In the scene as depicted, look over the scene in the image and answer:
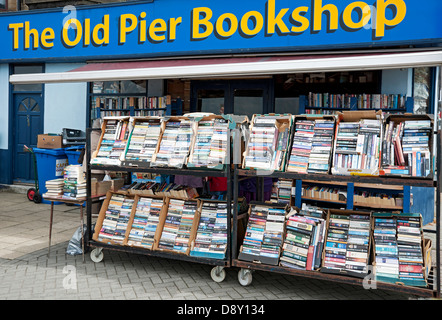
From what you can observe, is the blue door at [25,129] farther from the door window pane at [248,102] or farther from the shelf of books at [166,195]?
the shelf of books at [166,195]

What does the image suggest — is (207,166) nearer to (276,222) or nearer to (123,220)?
(276,222)

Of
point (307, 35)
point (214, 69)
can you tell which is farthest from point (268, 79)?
point (214, 69)

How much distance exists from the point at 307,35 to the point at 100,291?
5492 millimetres

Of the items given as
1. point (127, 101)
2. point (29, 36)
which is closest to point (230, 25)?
point (127, 101)

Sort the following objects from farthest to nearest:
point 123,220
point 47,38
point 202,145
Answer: point 47,38
point 123,220
point 202,145

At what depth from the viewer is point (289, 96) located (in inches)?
353

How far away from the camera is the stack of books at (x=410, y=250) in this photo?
4176 millimetres

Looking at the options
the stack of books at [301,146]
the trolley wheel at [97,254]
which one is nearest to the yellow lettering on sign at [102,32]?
the trolley wheel at [97,254]

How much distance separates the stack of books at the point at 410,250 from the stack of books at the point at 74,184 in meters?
3.80

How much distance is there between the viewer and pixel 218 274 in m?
4.98

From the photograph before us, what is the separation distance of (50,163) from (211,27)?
4258 mm

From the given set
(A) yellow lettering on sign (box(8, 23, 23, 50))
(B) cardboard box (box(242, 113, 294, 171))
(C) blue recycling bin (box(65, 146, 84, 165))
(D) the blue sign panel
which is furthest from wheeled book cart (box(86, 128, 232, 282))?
(A) yellow lettering on sign (box(8, 23, 23, 50))

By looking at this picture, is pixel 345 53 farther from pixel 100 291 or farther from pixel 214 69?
pixel 100 291

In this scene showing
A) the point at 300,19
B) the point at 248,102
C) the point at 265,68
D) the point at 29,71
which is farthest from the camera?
the point at 29,71
